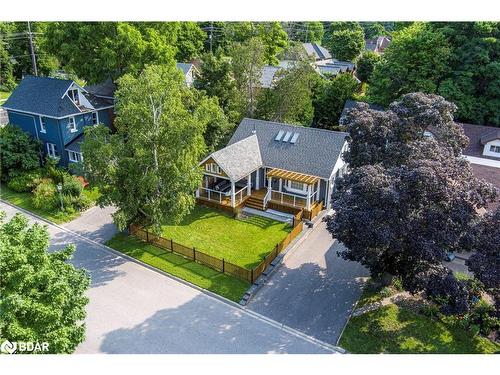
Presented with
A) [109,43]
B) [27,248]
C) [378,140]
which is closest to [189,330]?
[27,248]

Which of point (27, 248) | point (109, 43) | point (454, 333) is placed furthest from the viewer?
point (109, 43)

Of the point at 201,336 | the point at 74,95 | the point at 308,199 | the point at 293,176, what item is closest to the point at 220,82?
the point at 293,176

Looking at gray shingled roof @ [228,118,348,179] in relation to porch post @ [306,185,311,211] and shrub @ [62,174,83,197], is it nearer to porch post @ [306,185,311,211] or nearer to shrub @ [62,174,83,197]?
porch post @ [306,185,311,211]

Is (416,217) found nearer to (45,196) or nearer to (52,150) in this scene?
(45,196)

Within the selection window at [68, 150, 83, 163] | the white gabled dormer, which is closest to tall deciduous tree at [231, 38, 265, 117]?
the white gabled dormer

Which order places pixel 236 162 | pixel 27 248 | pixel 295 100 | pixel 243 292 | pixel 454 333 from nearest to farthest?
pixel 27 248 → pixel 454 333 → pixel 243 292 → pixel 236 162 → pixel 295 100

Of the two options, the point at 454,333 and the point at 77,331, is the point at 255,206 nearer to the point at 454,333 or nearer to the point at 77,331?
the point at 454,333

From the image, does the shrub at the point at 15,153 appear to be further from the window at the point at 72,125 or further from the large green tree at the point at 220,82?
the large green tree at the point at 220,82
